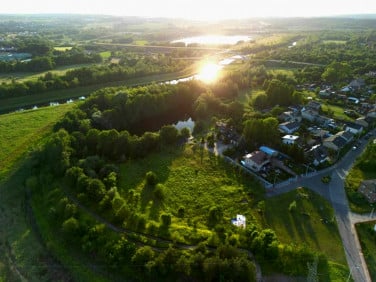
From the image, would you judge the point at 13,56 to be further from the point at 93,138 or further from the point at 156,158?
the point at 156,158

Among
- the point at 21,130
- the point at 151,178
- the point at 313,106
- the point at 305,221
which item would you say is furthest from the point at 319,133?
the point at 21,130

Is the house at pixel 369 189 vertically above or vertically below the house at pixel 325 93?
above

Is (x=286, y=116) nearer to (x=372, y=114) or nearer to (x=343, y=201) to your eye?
(x=372, y=114)

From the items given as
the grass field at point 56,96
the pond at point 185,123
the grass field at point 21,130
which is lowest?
the grass field at point 56,96

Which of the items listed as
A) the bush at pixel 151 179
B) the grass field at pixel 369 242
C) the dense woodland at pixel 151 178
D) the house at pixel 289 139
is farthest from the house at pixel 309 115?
the bush at pixel 151 179

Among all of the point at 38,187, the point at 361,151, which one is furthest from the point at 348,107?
the point at 38,187

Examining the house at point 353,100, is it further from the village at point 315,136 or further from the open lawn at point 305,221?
the open lawn at point 305,221
